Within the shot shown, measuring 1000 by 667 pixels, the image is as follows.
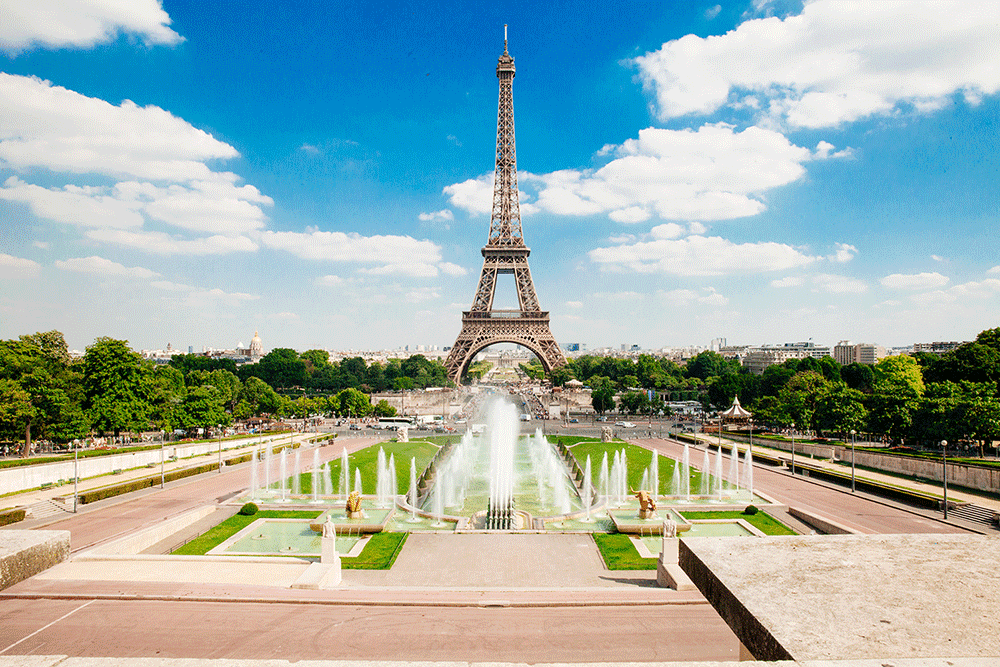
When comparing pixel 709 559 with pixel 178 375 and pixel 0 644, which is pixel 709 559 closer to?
pixel 0 644

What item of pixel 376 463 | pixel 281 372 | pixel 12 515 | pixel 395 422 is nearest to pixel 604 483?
pixel 376 463

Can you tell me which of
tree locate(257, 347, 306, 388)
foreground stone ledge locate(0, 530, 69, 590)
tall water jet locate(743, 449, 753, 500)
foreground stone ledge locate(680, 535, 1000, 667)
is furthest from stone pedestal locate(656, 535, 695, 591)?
tree locate(257, 347, 306, 388)

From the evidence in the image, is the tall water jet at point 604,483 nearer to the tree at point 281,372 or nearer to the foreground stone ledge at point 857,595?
the foreground stone ledge at point 857,595

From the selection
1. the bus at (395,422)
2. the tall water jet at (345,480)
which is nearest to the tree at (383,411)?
the bus at (395,422)

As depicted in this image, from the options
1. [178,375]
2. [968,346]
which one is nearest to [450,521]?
[178,375]

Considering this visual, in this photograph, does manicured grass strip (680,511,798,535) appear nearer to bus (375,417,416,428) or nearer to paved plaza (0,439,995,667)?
paved plaza (0,439,995,667)

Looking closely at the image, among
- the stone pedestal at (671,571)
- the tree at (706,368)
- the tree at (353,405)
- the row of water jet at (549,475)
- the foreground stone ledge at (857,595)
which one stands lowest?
the row of water jet at (549,475)
